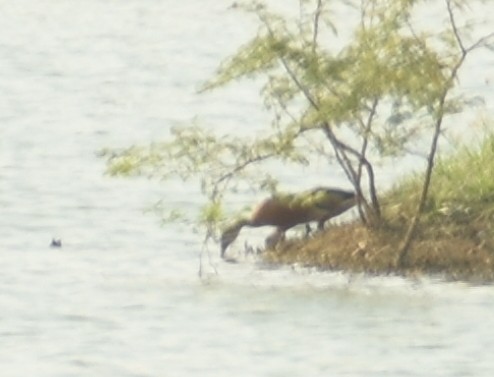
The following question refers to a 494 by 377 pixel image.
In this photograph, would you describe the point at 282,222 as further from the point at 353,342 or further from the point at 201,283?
the point at 353,342

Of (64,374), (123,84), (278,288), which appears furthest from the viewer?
(123,84)

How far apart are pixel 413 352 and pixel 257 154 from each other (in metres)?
2.95

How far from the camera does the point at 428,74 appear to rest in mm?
19719

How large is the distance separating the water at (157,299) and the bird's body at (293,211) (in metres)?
0.32

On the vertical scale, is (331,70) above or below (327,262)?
above

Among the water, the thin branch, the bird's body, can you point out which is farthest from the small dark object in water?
the thin branch

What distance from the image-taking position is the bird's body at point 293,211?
2077cm

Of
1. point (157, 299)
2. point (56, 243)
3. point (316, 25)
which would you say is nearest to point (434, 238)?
point (316, 25)

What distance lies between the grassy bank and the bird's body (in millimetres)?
136

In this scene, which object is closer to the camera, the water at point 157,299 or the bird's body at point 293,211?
the water at point 157,299

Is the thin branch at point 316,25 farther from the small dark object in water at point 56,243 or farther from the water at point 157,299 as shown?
the small dark object in water at point 56,243

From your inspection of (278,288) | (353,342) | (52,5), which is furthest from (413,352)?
(52,5)

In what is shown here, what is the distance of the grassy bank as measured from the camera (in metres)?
19.8

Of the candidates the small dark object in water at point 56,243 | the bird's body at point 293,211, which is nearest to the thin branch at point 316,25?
the bird's body at point 293,211
